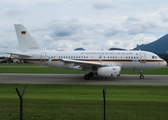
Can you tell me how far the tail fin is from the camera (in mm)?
30094

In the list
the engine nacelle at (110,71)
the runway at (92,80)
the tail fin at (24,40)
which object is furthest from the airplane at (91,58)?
the runway at (92,80)

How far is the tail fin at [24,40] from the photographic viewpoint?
98.7 feet

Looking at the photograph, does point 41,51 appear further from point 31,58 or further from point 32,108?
point 32,108

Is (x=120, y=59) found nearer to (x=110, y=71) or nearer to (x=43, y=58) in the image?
(x=110, y=71)

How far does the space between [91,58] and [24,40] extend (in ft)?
28.8

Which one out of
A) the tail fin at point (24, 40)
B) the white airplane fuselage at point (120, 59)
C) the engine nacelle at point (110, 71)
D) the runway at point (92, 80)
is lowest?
the runway at point (92, 80)

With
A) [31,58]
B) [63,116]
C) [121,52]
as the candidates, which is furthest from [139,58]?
[63,116]

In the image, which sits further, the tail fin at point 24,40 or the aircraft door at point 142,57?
the tail fin at point 24,40

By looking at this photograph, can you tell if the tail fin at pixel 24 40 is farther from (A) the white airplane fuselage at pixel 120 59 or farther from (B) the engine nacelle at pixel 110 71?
(B) the engine nacelle at pixel 110 71

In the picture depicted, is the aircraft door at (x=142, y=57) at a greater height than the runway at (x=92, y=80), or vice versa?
the aircraft door at (x=142, y=57)

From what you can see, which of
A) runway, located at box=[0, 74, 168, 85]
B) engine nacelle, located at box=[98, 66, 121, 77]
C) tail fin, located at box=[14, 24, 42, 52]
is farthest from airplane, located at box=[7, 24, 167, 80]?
runway, located at box=[0, 74, 168, 85]

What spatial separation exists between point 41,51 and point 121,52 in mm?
9709

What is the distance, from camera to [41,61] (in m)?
29.3

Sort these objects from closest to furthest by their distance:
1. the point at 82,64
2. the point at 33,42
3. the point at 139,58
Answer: the point at 82,64 → the point at 139,58 → the point at 33,42
